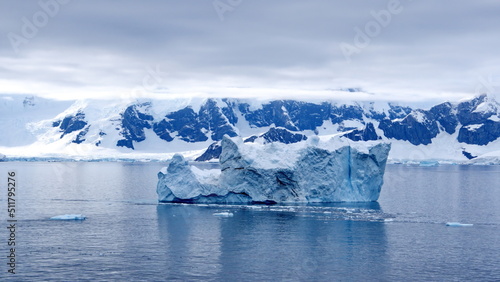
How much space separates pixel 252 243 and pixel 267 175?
23274mm

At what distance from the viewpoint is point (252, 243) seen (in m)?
47.9

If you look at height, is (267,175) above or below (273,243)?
above

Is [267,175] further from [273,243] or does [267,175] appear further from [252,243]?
[252,243]

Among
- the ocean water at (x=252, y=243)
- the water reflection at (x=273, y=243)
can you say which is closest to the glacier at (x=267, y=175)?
the ocean water at (x=252, y=243)

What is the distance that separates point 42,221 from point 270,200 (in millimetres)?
26295

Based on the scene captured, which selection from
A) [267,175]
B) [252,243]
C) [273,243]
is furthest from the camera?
[267,175]

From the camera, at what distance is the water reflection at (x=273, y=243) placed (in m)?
39.4

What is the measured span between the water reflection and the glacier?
4650mm

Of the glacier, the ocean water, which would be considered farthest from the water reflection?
the glacier

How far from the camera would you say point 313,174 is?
72.9 m

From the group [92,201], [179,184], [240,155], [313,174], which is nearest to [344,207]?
[313,174]

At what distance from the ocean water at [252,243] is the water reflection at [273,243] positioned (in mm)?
73

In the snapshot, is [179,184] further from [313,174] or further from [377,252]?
[377,252]

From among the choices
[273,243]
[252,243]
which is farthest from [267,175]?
[252,243]
